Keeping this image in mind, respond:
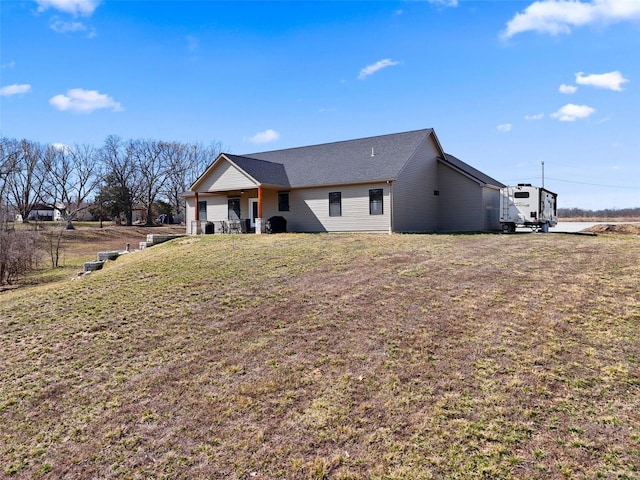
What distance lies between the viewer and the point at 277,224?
2197 centimetres

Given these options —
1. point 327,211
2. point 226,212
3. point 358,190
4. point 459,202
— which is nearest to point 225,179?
point 226,212

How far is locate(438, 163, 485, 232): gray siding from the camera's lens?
21391 millimetres

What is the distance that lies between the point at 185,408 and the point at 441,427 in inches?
120

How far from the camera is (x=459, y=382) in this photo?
4945 millimetres

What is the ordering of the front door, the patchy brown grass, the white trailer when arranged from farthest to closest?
1. the front door
2. the patchy brown grass
3. the white trailer

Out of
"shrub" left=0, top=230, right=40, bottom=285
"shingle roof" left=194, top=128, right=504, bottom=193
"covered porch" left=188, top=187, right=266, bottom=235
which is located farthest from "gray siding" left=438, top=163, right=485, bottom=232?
"shrub" left=0, top=230, right=40, bottom=285

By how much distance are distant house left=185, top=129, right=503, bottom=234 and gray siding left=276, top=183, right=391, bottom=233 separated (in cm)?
5

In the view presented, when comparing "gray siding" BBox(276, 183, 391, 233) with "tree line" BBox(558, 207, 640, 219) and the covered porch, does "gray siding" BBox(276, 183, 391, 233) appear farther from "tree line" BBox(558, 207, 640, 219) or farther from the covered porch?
"tree line" BBox(558, 207, 640, 219)

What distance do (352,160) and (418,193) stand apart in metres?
3.88

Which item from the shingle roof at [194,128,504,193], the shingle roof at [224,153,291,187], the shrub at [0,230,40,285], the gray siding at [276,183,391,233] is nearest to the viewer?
the shrub at [0,230,40,285]

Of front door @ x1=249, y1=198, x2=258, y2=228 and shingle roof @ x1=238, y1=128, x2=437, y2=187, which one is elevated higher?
shingle roof @ x1=238, y1=128, x2=437, y2=187

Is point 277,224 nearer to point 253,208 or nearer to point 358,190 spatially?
point 253,208

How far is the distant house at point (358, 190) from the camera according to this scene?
1972 centimetres

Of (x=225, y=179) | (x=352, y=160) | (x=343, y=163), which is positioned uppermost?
(x=352, y=160)
